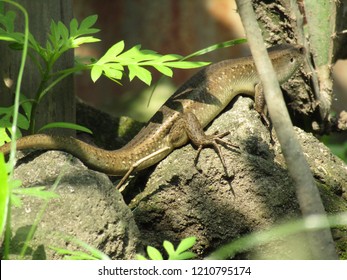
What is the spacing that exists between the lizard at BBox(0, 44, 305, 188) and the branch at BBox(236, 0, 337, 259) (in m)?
1.58

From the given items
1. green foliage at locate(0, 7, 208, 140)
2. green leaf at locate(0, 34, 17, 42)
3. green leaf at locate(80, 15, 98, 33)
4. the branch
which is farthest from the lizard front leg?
the branch

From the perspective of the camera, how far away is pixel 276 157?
427 centimetres

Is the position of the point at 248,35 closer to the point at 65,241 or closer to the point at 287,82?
the point at 65,241

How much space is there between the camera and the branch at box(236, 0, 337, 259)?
2436 millimetres

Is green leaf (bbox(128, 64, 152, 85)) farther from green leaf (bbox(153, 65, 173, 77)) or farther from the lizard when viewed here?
the lizard

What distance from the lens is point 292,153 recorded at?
2.46 metres

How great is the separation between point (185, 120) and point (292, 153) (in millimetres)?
2115

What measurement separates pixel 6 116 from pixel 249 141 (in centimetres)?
135

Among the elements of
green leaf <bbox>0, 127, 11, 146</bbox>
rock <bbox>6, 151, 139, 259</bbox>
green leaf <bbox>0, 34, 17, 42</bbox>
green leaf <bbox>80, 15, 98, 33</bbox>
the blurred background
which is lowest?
rock <bbox>6, 151, 139, 259</bbox>

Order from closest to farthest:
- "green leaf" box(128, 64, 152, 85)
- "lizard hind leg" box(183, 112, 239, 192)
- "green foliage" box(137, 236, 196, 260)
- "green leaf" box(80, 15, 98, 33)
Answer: "green foliage" box(137, 236, 196, 260)
"green leaf" box(128, 64, 152, 85)
"green leaf" box(80, 15, 98, 33)
"lizard hind leg" box(183, 112, 239, 192)

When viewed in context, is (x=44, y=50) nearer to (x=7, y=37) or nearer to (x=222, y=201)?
(x=7, y=37)

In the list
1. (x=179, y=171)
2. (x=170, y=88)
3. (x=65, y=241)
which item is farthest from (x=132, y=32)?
(x=65, y=241)

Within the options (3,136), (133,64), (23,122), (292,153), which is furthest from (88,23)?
(292,153)

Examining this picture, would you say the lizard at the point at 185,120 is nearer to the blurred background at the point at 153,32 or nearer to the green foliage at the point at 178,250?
the green foliage at the point at 178,250
